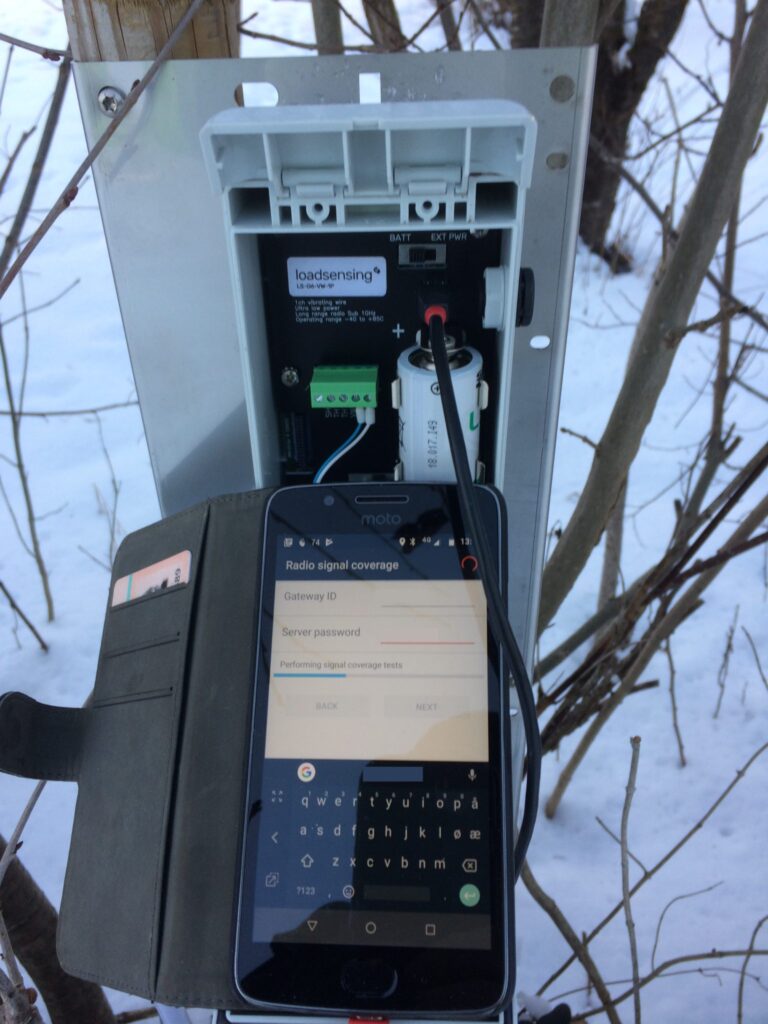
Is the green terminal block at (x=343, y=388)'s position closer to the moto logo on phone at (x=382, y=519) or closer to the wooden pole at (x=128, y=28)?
the moto logo on phone at (x=382, y=519)

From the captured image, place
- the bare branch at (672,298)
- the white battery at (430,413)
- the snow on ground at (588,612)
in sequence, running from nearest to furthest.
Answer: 1. the white battery at (430,413)
2. the bare branch at (672,298)
3. the snow on ground at (588,612)

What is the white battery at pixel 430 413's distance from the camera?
63cm

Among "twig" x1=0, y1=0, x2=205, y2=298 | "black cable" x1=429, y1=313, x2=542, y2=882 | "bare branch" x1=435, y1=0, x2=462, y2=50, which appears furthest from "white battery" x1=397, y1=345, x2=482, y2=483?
"bare branch" x1=435, y1=0, x2=462, y2=50

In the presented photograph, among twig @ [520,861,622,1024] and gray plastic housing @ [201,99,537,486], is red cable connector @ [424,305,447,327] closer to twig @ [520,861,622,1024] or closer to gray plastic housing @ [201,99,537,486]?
gray plastic housing @ [201,99,537,486]

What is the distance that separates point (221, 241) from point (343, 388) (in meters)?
0.17

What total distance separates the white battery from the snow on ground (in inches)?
37.0

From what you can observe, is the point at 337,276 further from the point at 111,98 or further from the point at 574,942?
the point at 574,942

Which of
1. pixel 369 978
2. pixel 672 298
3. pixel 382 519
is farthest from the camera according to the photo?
pixel 672 298

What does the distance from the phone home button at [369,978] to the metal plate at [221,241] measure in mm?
372

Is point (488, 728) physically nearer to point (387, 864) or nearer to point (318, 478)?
point (387, 864)

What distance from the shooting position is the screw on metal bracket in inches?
25.2

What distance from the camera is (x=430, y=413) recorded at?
2.07 feet

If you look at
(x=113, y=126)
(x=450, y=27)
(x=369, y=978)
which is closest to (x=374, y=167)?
(x=113, y=126)

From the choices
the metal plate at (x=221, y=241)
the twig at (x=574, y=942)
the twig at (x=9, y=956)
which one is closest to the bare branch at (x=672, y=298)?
the metal plate at (x=221, y=241)
